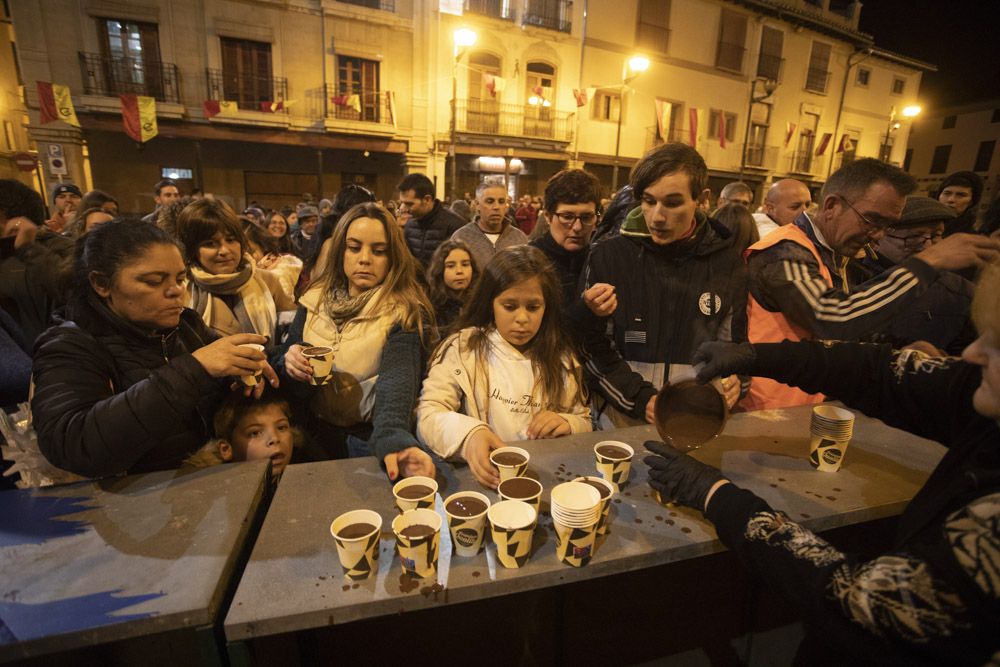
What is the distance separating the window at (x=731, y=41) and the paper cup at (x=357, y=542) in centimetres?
2582

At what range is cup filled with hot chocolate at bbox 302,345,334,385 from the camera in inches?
83.4

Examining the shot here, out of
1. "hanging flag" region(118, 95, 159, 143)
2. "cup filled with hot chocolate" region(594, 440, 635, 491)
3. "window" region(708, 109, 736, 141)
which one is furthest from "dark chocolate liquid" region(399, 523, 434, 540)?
"window" region(708, 109, 736, 141)

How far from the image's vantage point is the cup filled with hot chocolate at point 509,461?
1.73m

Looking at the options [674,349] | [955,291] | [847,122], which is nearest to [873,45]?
[847,122]

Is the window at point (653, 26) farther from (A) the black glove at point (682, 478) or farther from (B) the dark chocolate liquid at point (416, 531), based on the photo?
(B) the dark chocolate liquid at point (416, 531)

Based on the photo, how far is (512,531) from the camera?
1350 mm

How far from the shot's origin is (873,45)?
82.1ft

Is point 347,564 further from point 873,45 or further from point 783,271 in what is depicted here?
point 873,45

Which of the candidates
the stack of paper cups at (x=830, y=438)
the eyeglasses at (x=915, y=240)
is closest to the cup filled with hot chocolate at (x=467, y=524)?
the stack of paper cups at (x=830, y=438)

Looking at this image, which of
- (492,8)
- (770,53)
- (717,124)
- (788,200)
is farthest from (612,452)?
(770,53)

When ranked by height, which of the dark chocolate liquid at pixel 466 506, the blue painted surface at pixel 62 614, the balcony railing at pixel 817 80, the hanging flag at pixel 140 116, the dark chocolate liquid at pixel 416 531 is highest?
the balcony railing at pixel 817 80

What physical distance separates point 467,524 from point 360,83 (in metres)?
18.4

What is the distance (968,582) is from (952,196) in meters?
6.00

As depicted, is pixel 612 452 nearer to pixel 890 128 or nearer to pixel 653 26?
pixel 653 26
